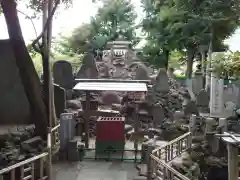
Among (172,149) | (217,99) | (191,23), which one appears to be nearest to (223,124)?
(172,149)

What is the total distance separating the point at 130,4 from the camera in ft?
101

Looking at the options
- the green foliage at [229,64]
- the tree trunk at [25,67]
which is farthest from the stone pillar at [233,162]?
the tree trunk at [25,67]

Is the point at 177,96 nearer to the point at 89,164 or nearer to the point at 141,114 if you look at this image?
the point at 141,114

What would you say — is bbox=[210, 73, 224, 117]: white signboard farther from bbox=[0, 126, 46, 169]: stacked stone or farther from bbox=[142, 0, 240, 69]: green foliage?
bbox=[0, 126, 46, 169]: stacked stone

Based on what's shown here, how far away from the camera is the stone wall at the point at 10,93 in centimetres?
1229

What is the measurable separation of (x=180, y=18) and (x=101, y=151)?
13.4m

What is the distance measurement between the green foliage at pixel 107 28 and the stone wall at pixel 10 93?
54.8ft

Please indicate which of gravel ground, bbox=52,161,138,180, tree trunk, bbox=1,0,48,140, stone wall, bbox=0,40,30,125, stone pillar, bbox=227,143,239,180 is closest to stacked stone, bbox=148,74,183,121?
gravel ground, bbox=52,161,138,180

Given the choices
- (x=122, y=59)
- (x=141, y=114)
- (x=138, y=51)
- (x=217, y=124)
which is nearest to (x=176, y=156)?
(x=217, y=124)

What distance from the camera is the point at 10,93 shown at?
485 inches

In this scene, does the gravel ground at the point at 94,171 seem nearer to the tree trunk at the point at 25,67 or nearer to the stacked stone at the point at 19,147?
the stacked stone at the point at 19,147

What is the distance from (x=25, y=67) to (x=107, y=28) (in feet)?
69.3

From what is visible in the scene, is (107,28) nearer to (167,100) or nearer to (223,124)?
(167,100)

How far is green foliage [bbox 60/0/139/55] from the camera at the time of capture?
95.5ft
